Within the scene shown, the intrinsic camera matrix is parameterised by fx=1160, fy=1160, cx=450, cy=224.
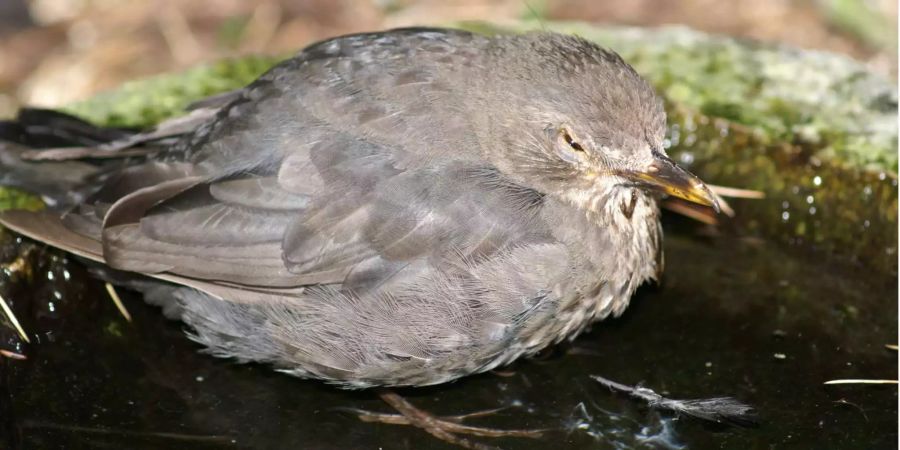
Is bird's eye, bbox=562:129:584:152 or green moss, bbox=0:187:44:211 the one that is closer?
bird's eye, bbox=562:129:584:152

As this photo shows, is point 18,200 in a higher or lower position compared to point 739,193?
lower

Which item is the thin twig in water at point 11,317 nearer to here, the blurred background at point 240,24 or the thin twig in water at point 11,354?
the thin twig in water at point 11,354

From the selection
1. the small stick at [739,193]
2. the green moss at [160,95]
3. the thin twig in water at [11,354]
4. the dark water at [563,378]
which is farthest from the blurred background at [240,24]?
the thin twig in water at [11,354]

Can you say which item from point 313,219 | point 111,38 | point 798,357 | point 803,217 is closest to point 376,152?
point 313,219

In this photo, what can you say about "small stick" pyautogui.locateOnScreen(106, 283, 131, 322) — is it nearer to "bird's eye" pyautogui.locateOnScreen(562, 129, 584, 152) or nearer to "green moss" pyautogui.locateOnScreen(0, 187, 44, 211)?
"green moss" pyautogui.locateOnScreen(0, 187, 44, 211)

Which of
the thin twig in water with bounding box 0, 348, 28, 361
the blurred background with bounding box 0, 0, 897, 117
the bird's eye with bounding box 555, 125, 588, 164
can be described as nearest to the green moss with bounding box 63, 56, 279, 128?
the thin twig in water with bounding box 0, 348, 28, 361

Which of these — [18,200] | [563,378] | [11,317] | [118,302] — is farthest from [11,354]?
[563,378]

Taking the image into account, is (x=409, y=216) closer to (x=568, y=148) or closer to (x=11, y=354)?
(x=568, y=148)

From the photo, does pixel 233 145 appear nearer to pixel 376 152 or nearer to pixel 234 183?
pixel 234 183
